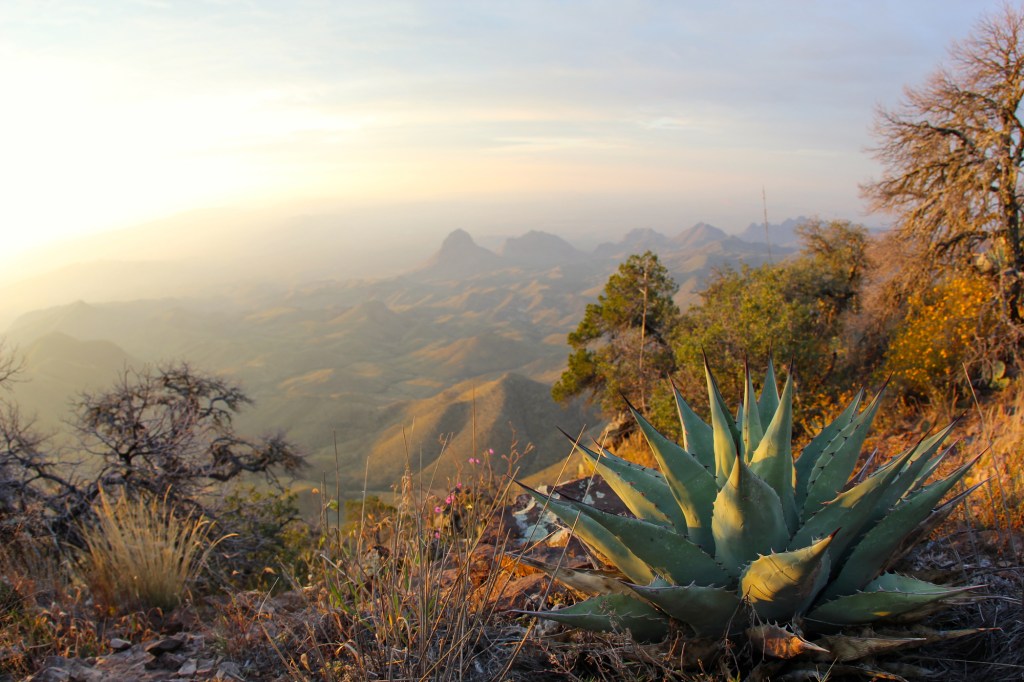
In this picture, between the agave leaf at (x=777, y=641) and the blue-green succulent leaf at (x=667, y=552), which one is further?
the blue-green succulent leaf at (x=667, y=552)

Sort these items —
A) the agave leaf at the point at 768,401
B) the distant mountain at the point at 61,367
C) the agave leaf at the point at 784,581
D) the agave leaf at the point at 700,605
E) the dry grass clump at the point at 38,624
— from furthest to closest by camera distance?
the distant mountain at the point at 61,367
the dry grass clump at the point at 38,624
the agave leaf at the point at 768,401
the agave leaf at the point at 700,605
the agave leaf at the point at 784,581

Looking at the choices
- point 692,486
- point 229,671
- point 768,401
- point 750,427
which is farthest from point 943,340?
point 229,671

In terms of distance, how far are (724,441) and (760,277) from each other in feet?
55.0

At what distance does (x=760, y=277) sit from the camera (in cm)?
1789

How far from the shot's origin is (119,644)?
3.47 meters

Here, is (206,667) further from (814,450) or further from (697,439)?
(814,450)

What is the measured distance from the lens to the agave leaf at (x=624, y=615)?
2.29 meters

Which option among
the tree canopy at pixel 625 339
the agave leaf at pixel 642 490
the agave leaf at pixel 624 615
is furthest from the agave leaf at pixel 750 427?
the tree canopy at pixel 625 339

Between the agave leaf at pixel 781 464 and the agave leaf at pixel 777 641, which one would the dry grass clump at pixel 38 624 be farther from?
the agave leaf at pixel 781 464

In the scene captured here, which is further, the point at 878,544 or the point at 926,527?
the point at 926,527

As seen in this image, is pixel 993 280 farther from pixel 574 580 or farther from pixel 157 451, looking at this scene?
pixel 157 451

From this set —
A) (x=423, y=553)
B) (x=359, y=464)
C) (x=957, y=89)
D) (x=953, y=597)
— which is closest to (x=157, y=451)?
(x=423, y=553)

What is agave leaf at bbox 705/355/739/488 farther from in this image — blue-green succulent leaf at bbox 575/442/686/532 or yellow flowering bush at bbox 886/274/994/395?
yellow flowering bush at bbox 886/274/994/395

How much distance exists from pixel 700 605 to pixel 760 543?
0.33 metres
